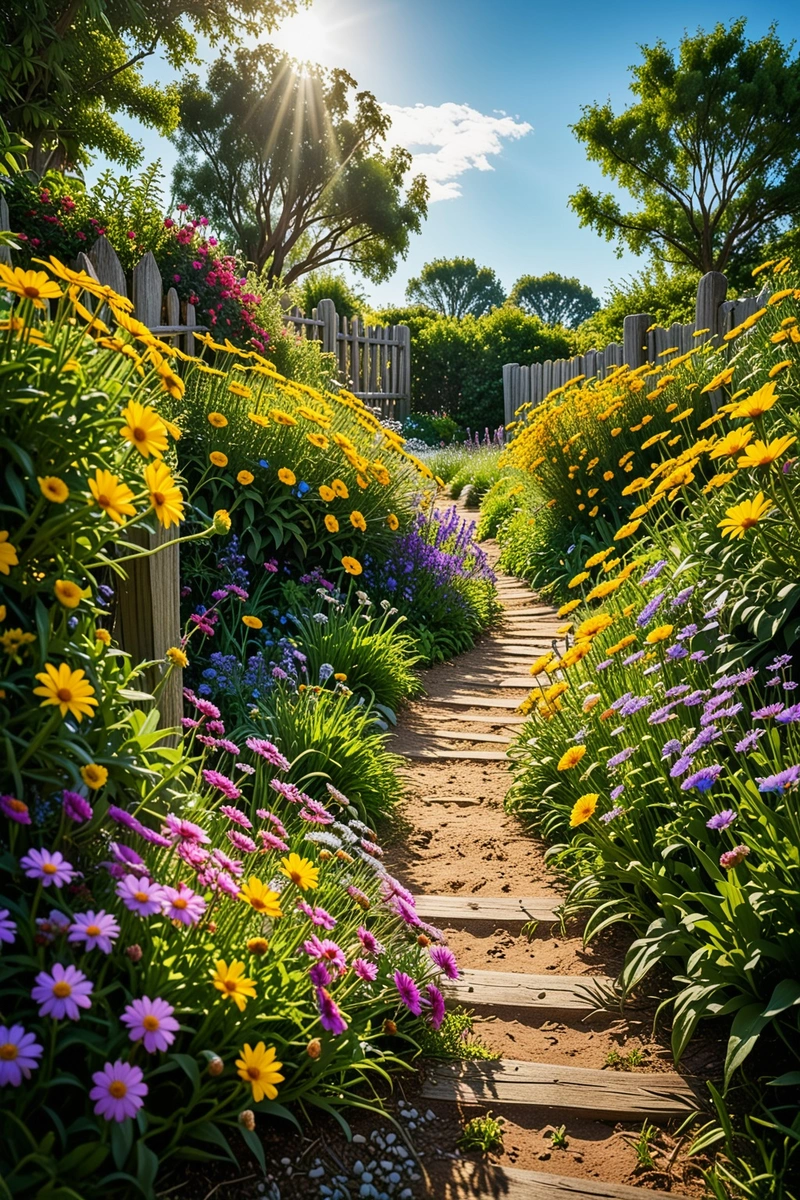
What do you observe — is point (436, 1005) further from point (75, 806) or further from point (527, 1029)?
point (75, 806)

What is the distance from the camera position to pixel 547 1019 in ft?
8.29

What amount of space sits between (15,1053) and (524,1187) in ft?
3.82

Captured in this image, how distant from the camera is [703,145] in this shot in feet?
86.4

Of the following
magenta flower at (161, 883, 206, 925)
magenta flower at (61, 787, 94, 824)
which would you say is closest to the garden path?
magenta flower at (161, 883, 206, 925)

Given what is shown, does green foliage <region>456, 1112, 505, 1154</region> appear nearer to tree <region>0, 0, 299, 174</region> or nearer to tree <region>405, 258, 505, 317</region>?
tree <region>0, 0, 299, 174</region>

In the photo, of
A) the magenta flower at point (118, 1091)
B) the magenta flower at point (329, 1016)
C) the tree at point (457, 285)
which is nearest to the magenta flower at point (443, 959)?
the magenta flower at point (329, 1016)

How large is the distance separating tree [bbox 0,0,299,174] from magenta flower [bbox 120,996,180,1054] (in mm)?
14605

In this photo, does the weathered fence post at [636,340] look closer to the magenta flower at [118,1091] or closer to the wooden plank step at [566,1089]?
the wooden plank step at [566,1089]

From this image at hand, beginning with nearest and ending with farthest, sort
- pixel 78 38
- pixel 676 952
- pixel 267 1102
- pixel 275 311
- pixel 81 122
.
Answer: pixel 267 1102
pixel 676 952
pixel 275 311
pixel 78 38
pixel 81 122

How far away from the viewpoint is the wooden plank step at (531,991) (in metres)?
2.54

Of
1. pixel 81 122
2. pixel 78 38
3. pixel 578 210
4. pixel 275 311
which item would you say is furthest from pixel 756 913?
pixel 578 210

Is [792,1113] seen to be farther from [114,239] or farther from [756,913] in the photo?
[114,239]

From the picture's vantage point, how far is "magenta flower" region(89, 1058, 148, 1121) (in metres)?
1.34

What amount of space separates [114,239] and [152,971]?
7186 millimetres
